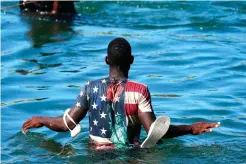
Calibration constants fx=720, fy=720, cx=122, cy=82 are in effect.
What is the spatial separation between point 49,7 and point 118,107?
9.72 m

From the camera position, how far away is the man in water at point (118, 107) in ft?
22.4

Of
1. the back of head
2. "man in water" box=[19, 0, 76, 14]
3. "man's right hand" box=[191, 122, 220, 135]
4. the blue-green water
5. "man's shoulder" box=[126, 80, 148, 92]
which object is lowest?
the blue-green water

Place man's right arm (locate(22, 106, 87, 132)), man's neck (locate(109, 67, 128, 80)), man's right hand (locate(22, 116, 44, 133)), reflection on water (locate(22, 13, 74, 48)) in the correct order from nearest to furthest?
man's neck (locate(109, 67, 128, 80)) < man's right arm (locate(22, 106, 87, 132)) < man's right hand (locate(22, 116, 44, 133)) < reflection on water (locate(22, 13, 74, 48))

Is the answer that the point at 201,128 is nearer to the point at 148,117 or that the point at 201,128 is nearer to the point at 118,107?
the point at 148,117

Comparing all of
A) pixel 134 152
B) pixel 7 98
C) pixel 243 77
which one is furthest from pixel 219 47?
pixel 134 152

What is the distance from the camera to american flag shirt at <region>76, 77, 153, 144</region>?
686cm

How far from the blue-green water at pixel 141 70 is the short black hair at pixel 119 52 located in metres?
0.91

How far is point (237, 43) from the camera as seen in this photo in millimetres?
13852

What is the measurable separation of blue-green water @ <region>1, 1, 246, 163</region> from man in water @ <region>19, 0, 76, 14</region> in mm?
236

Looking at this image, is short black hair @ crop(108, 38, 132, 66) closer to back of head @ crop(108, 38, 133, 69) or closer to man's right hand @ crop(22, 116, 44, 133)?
back of head @ crop(108, 38, 133, 69)

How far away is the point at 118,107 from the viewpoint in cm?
692

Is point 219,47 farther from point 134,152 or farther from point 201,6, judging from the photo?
point 134,152

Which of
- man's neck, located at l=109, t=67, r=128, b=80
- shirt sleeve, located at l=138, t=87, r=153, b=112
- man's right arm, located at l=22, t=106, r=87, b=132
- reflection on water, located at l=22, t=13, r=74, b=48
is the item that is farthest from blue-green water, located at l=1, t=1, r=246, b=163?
man's neck, located at l=109, t=67, r=128, b=80

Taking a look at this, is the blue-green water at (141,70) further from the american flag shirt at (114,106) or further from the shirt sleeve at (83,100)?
the shirt sleeve at (83,100)
